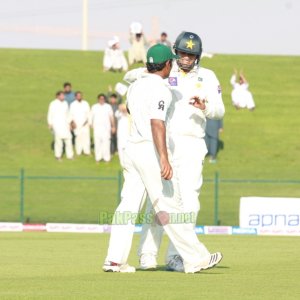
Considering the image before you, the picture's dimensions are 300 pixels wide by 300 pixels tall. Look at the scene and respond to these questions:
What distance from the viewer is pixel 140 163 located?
11.6 meters

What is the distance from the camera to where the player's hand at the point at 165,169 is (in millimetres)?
11344

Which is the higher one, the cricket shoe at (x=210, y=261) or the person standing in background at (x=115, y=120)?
the person standing in background at (x=115, y=120)

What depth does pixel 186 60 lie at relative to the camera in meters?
12.4

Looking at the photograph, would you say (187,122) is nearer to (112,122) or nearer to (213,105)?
(213,105)

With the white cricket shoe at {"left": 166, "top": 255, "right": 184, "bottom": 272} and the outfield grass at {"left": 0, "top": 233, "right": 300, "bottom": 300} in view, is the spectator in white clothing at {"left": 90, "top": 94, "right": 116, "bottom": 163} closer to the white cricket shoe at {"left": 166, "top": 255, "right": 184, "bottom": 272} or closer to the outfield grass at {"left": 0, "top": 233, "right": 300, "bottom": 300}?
the outfield grass at {"left": 0, "top": 233, "right": 300, "bottom": 300}

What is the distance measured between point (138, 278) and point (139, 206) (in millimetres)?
850

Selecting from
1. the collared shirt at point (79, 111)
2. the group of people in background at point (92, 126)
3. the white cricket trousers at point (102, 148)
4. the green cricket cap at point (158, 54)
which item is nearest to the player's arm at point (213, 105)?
the green cricket cap at point (158, 54)

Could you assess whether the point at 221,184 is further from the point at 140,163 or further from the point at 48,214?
the point at 140,163

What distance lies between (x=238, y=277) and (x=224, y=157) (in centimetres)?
2543

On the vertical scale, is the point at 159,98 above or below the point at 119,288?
above

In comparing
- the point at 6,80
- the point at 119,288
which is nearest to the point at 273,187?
the point at 6,80

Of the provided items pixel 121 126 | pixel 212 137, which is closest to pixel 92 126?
pixel 121 126

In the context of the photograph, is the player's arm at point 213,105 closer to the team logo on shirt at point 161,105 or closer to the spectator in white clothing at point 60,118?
the team logo on shirt at point 161,105

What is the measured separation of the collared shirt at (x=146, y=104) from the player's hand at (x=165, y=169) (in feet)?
1.14
